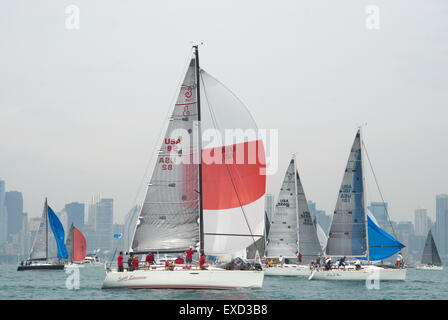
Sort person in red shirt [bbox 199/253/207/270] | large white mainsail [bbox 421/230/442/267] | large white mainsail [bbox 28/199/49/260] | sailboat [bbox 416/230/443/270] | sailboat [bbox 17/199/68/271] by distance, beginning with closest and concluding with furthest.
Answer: person in red shirt [bbox 199/253/207/270], sailboat [bbox 17/199/68/271], large white mainsail [bbox 28/199/49/260], sailboat [bbox 416/230/443/270], large white mainsail [bbox 421/230/442/267]

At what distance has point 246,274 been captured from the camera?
27094mm

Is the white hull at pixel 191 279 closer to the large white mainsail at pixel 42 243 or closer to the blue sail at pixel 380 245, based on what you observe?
the blue sail at pixel 380 245

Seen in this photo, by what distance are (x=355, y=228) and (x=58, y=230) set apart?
42877mm

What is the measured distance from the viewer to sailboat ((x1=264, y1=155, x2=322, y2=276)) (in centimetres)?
5284

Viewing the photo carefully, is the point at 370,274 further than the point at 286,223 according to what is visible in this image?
No

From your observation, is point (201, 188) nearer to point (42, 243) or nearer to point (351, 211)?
point (351, 211)

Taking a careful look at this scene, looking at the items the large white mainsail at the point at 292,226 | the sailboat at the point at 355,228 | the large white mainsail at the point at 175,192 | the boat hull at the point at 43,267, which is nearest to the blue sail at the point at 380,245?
the sailboat at the point at 355,228

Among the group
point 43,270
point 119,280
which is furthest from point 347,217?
point 43,270

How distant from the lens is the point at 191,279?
26547mm

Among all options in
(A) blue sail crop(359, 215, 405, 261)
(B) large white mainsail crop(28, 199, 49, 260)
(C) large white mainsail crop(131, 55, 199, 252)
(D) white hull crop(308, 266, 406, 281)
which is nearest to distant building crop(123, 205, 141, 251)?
(C) large white mainsail crop(131, 55, 199, 252)

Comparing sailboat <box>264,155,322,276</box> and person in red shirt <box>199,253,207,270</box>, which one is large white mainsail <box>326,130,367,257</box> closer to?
sailboat <box>264,155,322,276</box>

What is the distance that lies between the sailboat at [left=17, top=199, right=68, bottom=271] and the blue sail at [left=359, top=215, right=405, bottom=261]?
126 ft

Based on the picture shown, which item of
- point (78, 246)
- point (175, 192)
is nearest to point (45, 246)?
point (78, 246)
